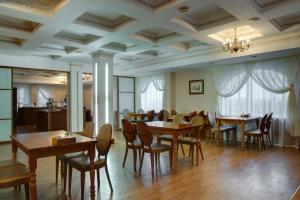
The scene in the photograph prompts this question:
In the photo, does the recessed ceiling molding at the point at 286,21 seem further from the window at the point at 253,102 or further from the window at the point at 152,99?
the window at the point at 152,99

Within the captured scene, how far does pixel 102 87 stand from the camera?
597 centimetres

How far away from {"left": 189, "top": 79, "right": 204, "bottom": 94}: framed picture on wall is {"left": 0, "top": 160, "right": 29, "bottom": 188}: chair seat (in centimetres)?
589

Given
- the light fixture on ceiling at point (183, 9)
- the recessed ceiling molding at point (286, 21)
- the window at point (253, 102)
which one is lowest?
the window at point (253, 102)

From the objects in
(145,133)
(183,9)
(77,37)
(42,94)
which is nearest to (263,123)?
(145,133)

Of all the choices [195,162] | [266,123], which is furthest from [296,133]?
[195,162]

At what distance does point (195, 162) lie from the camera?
4.27 metres

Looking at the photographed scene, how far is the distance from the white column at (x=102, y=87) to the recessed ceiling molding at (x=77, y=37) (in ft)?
2.62

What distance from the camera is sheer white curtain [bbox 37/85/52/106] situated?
43.4ft

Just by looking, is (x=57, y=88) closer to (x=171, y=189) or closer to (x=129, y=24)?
(x=129, y=24)

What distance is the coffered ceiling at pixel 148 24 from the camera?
10.4ft

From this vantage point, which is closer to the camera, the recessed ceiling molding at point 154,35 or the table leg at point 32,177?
the table leg at point 32,177

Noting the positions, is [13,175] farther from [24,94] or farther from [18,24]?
[24,94]

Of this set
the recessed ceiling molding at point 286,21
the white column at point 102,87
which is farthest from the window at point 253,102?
the white column at point 102,87

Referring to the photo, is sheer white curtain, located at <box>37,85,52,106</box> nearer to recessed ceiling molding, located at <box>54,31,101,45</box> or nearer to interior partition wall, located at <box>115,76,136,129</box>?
interior partition wall, located at <box>115,76,136,129</box>
